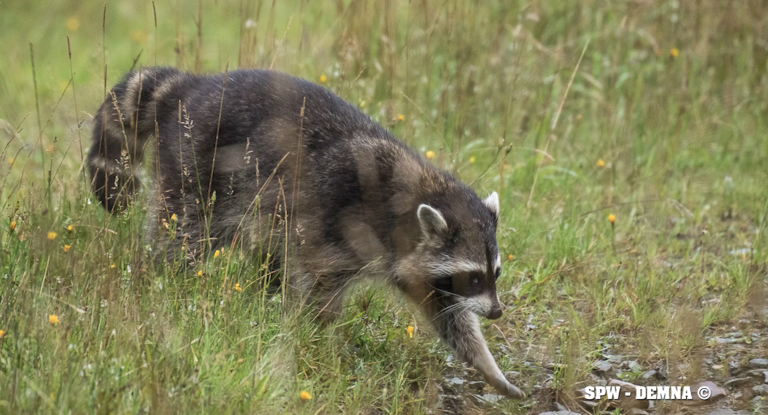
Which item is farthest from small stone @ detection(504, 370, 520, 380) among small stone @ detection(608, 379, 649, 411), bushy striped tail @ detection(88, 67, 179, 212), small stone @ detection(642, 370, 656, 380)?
bushy striped tail @ detection(88, 67, 179, 212)

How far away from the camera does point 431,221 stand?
422 cm

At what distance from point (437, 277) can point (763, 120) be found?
4253mm

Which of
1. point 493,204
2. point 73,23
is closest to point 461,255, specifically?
point 493,204

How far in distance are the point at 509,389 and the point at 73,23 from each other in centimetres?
722

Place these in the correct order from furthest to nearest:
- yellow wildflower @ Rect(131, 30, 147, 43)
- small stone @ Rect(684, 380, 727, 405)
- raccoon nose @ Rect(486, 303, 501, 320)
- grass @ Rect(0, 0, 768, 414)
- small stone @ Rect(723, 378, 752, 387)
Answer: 1. yellow wildflower @ Rect(131, 30, 147, 43)
2. raccoon nose @ Rect(486, 303, 501, 320)
3. small stone @ Rect(723, 378, 752, 387)
4. small stone @ Rect(684, 380, 727, 405)
5. grass @ Rect(0, 0, 768, 414)

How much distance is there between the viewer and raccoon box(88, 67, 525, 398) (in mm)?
4250

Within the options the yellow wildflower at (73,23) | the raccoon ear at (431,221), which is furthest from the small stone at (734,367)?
the yellow wildflower at (73,23)

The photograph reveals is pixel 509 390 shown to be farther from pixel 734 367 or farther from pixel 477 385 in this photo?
pixel 734 367

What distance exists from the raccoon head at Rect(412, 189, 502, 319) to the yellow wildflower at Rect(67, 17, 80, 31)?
6250 mm

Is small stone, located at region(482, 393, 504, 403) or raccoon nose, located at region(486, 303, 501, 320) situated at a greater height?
raccoon nose, located at region(486, 303, 501, 320)

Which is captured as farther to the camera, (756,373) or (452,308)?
(452,308)

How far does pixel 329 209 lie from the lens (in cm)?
442

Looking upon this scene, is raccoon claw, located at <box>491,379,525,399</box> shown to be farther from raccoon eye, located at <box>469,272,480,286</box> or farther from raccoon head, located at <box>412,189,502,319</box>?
raccoon eye, located at <box>469,272,480,286</box>

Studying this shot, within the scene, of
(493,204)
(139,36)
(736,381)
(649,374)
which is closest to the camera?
(736,381)
